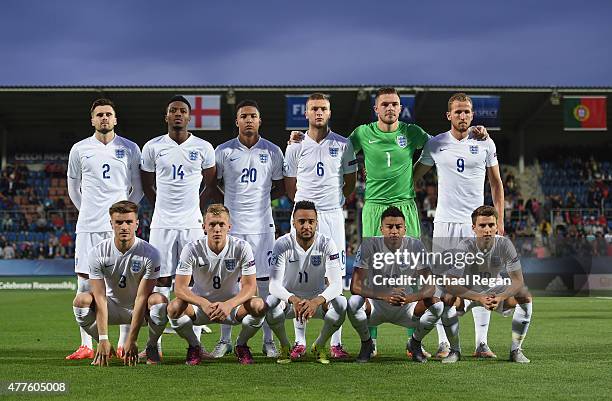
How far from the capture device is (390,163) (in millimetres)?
7617

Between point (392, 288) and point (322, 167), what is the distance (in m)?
1.45

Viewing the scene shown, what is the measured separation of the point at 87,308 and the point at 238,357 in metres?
1.37

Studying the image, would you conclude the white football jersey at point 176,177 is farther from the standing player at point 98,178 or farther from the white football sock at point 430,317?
the white football sock at point 430,317

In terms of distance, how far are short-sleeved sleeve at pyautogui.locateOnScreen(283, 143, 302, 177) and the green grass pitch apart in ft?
6.05

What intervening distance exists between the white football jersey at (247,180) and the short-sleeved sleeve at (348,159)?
28.0 inches

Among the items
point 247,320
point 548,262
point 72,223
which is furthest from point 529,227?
point 247,320

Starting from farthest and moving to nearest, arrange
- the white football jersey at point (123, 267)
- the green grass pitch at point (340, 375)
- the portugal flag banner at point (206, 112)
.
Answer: the portugal flag banner at point (206, 112) → the white football jersey at point (123, 267) → the green grass pitch at point (340, 375)

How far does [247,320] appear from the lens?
6.86 meters

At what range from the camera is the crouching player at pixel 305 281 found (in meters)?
6.89

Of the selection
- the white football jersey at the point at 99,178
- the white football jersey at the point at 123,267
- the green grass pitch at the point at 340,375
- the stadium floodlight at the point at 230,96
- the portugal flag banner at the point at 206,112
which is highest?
the stadium floodlight at the point at 230,96

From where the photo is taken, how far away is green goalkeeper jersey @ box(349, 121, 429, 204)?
300 inches

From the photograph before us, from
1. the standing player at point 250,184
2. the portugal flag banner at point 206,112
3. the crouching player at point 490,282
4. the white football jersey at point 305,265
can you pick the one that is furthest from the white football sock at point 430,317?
the portugal flag banner at point 206,112

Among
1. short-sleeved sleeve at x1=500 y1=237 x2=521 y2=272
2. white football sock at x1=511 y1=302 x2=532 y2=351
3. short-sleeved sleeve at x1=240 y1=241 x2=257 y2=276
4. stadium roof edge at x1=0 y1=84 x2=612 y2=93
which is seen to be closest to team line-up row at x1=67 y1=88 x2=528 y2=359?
short-sleeved sleeve at x1=500 y1=237 x2=521 y2=272

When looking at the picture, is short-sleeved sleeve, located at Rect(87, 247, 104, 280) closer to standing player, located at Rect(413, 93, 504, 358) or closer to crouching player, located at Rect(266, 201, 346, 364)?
crouching player, located at Rect(266, 201, 346, 364)
